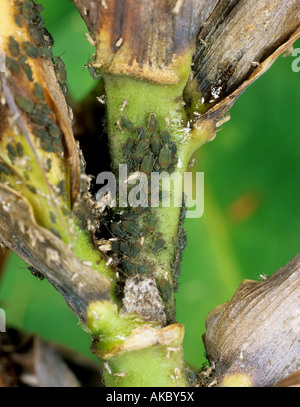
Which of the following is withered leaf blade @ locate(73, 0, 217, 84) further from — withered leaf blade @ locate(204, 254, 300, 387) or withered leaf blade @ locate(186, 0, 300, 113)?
withered leaf blade @ locate(204, 254, 300, 387)

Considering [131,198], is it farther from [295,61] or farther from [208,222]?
[295,61]

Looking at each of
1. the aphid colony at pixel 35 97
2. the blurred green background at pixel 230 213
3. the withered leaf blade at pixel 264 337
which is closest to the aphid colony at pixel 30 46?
the aphid colony at pixel 35 97

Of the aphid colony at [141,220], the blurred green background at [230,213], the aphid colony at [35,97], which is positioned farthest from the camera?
the blurred green background at [230,213]

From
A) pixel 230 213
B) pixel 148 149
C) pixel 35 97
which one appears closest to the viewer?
pixel 35 97

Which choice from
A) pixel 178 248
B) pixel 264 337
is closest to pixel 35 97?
pixel 178 248

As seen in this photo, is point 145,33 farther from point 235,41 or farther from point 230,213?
point 230,213

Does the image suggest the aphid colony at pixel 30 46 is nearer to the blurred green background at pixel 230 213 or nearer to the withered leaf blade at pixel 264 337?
the withered leaf blade at pixel 264 337
